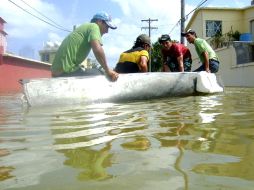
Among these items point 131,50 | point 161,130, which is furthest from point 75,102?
point 161,130

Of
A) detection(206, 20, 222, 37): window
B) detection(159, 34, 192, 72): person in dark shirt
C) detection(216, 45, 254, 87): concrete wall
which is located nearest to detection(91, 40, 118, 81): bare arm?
detection(159, 34, 192, 72): person in dark shirt

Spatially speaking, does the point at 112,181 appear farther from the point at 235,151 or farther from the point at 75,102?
the point at 75,102

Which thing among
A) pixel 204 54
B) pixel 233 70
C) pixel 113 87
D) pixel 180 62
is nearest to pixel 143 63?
pixel 113 87

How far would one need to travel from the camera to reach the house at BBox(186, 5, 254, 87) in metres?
21.3

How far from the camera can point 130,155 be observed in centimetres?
237

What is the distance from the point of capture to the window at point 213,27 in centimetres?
3286

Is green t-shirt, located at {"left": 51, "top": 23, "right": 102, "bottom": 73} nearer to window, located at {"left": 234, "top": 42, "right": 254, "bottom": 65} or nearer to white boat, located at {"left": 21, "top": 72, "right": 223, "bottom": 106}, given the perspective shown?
white boat, located at {"left": 21, "top": 72, "right": 223, "bottom": 106}

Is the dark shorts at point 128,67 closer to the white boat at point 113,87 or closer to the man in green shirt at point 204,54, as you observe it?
the white boat at point 113,87

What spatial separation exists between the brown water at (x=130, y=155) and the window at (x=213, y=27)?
30.1 meters

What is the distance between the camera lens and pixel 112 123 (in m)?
3.80

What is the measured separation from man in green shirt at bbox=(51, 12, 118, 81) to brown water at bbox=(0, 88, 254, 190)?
2.46 meters

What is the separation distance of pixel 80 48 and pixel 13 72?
16167mm

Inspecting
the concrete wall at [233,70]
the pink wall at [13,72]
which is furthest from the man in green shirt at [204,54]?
the pink wall at [13,72]

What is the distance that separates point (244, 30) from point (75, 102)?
27173 millimetres
